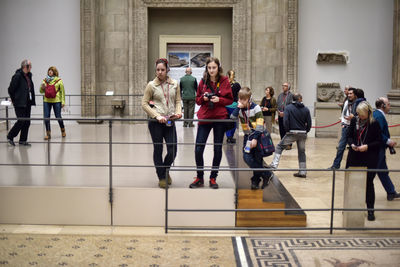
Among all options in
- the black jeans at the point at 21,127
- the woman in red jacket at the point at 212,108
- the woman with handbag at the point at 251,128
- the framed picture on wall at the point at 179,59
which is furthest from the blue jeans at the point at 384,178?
the framed picture on wall at the point at 179,59

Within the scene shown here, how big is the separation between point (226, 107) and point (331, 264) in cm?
313

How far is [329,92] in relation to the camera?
55.8ft

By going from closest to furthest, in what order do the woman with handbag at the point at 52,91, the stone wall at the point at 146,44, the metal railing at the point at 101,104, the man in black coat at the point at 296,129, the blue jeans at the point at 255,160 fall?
the blue jeans at the point at 255,160, the man in black coat at the point at 296,129, the woman with handbag at the point at 52,91, the stone wall at the point at 146,44, the metal railing at the point at 101,104

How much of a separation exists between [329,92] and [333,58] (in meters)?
1.13

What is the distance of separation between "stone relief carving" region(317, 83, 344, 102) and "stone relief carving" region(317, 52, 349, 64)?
765mm

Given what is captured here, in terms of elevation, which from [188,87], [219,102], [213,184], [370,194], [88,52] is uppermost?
[88,52]

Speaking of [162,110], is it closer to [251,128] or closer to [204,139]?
[204,139]

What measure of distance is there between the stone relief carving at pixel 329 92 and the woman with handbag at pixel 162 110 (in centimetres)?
1045

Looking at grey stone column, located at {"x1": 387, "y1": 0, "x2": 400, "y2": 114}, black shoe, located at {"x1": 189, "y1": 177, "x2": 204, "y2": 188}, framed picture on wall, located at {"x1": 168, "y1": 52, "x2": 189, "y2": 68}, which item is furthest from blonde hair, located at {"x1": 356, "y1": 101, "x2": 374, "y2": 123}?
framed picture on wall, located at {"x1": 168, "y1": 52, "x2": 189, "y2": 68}

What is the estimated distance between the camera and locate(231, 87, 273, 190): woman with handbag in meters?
7.36

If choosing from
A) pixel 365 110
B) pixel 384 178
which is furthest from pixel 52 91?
pixel 384 178

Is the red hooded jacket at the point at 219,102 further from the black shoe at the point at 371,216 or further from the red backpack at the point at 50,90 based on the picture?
the red backpack at the point at 50,90

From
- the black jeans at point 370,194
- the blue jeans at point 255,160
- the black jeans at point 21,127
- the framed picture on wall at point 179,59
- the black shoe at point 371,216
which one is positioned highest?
the framed picture on wall at point 179,59

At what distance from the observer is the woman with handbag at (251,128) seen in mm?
7359
